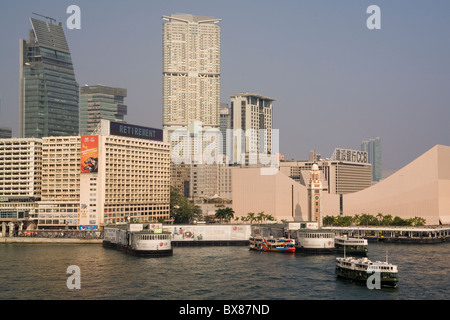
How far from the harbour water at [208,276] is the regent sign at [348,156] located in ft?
367

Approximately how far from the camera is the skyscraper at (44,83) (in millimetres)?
153250

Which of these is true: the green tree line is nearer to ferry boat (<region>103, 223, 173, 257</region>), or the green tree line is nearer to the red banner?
ferry boat (<region>103, 223, 173, 257</region>)

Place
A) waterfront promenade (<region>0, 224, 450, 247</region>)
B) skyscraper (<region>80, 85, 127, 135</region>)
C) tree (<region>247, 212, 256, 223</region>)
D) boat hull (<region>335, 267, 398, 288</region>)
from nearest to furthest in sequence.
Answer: boat hull (<region>335, 267, 398, 288</region>) < waterfront promenade (<region>0, 224, 450, 247</region>) < tree (<region>247, 212, 256, 223</region>) < skyscraper (<region>80, 85, 127, 135</region>)

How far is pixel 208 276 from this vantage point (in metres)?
48.8

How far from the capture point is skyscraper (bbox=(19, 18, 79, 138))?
153250mm

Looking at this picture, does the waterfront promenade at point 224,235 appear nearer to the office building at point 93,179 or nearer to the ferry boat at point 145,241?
the office building at point 93,179

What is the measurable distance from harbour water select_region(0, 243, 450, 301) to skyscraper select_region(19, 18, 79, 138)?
295ft

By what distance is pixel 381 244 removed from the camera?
3275 inches

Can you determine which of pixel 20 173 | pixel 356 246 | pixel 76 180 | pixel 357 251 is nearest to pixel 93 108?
pixel 20 173

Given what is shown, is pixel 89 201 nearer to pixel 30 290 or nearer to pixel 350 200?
pixel 350 200

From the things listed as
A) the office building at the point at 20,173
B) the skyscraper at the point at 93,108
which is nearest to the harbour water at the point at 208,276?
the office building at the point at 20,173

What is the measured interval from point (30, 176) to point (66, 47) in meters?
71.6

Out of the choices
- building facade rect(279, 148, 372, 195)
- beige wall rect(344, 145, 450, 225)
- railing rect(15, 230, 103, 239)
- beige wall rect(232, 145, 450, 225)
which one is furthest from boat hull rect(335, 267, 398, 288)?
building facade rect(279, 148, 372, 195)

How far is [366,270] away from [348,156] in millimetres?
142156
